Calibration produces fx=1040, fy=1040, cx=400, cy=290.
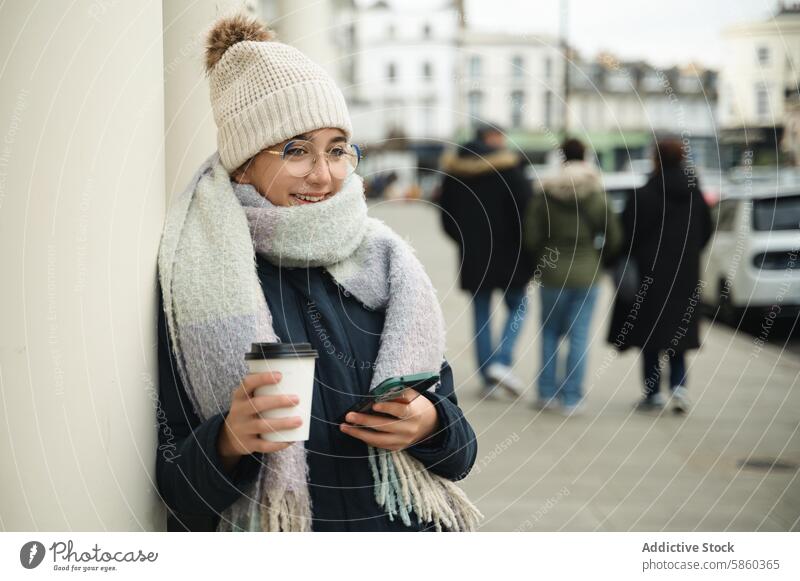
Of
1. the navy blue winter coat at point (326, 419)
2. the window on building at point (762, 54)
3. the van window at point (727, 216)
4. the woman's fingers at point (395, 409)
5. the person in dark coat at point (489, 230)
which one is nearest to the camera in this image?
the woman's fingers at point (395, 409)

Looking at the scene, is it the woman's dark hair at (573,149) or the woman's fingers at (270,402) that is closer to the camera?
the woman's fingers at (270,402)

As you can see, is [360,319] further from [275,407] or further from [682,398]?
[682,398]

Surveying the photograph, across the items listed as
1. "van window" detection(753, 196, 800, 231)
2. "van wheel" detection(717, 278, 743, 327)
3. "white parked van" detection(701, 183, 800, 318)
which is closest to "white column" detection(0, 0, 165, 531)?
"white parked van" detection(701, 183, 800, 318)

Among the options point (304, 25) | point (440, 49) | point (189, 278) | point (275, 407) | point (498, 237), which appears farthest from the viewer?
point (498, 237)

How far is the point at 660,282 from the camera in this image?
21.1 ft

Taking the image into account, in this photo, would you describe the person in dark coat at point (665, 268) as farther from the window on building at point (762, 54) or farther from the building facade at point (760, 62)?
the window on building at point (762, 54)

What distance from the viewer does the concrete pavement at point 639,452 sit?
4.15m

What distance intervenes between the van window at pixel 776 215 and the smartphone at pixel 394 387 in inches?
291

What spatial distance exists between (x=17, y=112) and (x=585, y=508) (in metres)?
3.14

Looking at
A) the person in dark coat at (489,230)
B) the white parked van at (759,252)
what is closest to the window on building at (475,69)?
the person in dark coat at (489,230)

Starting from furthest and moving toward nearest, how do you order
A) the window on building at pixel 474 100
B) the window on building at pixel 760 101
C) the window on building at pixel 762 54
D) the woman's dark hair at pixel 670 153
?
the woman's dark hair at pixel 670 153
the window on building at pixel 760 101
the window on building at pixel 762 54
the window on building at pixel 474 100

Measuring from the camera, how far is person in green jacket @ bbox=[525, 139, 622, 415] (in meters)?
6.34

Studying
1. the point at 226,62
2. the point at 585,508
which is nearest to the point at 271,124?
the point at 226,62

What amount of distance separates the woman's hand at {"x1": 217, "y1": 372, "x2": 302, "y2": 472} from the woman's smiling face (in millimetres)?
367
